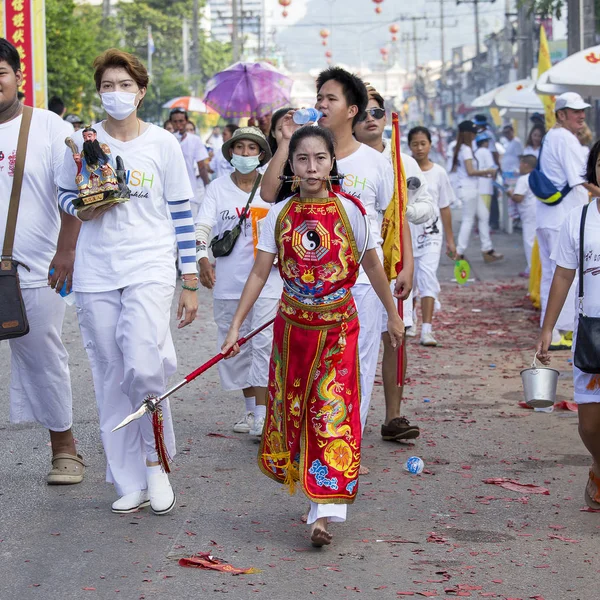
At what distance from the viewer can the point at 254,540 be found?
549cm

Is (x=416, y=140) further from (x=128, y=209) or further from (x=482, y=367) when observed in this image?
(x=128, y=209)

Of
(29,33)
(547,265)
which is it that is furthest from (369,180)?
(29,33)

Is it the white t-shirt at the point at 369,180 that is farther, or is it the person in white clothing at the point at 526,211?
the person in white clothing at the point at 526,211

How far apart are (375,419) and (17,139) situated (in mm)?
3292

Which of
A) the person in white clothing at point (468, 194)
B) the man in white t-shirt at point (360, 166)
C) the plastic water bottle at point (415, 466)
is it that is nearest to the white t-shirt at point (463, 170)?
the person in white clothing at point (468, 194)

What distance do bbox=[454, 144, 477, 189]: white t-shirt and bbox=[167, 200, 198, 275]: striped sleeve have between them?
42.0 ft

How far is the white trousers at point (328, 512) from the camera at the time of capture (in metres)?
5.34

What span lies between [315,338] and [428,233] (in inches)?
227

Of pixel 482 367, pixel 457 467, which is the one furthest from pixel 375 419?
pixel 482 367

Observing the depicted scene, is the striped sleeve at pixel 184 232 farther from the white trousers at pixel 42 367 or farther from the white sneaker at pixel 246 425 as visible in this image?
the white sneaker at pixel 246 425

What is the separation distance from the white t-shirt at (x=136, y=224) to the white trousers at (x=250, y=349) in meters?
1.54

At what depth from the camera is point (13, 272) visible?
6082 mm

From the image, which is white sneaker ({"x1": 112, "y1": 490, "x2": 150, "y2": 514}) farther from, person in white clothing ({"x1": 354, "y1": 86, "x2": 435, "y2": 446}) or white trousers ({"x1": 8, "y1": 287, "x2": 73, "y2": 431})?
person in white clothing ({"x1": 354, "y1": 86, "x2": 435, "y2": 446})

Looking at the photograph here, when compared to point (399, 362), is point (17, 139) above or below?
above
